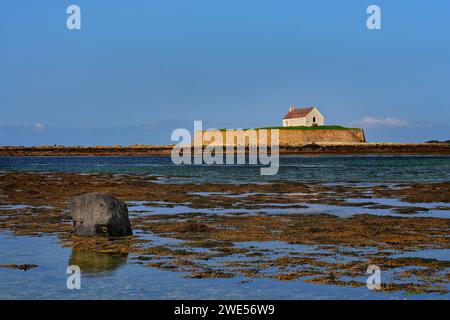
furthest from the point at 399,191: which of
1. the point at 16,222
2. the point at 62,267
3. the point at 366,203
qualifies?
the point at 62,267

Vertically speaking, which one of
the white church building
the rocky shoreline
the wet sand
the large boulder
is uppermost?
the white church building

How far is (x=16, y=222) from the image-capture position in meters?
22.7

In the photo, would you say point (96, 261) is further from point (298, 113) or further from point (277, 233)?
point (298, 113)

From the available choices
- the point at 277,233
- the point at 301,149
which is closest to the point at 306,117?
the point at 301,149

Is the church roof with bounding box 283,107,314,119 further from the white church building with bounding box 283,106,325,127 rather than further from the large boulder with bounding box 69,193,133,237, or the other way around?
the large boulder with bounding box 69,193,133,237

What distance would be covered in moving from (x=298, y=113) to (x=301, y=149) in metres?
15.3

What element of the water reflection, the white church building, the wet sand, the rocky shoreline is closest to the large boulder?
the wet sand

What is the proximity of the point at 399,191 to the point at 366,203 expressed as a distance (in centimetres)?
852

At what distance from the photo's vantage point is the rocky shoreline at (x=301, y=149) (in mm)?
145500

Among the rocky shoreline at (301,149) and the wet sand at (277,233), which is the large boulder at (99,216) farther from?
the rocky shoreline at (301,149)

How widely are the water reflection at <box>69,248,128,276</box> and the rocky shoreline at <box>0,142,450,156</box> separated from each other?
127869 millimetres

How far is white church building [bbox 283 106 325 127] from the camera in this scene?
153500 mm

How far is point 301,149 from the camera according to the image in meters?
145

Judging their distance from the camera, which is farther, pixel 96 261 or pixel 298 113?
pixel 298 113
